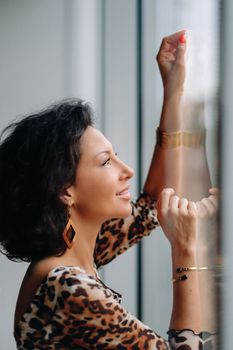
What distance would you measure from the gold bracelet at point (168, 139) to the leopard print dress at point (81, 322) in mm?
380

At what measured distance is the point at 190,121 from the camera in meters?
1.22

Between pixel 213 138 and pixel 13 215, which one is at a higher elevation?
pixel 213 138

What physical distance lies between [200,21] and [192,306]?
1.59ft

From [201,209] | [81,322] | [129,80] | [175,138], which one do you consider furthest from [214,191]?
[129,80]

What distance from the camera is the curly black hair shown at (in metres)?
1.20

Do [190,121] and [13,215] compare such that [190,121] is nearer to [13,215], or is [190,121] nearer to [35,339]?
[13,215]

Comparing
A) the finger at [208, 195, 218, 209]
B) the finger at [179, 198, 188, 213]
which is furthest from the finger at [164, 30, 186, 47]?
the finger at [208, 195, 218, 209]

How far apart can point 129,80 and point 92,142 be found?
0.78m

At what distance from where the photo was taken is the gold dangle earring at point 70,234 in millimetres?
1233

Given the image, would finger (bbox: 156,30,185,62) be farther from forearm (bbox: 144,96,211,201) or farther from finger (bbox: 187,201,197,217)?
finger (bbox: 187,201,197,217)

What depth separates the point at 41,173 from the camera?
120cm

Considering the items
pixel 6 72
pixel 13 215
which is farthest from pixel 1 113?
pixel 13 215

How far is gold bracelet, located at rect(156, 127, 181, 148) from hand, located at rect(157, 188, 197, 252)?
17 centimetres

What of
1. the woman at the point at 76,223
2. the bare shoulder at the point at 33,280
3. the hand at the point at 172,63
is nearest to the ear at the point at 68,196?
the woman at the point at 76,223
